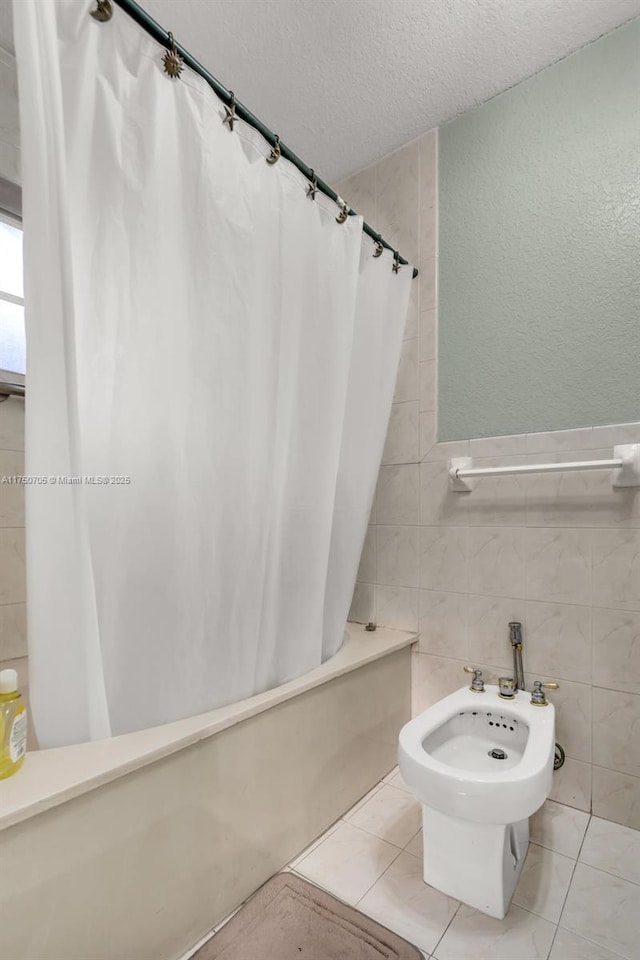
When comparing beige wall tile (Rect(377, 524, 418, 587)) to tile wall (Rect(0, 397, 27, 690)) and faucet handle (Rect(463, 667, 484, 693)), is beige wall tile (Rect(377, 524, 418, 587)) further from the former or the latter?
tile wall (Rect(0, 397, 27, 690))

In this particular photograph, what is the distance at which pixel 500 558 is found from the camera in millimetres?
1706

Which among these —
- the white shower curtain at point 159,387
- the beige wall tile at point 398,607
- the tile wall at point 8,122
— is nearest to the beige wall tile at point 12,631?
the white shower curtain at point 159,387

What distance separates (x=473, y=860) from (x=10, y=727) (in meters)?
1.09

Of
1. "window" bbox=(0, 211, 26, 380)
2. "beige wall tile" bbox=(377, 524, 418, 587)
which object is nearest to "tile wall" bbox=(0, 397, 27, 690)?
"window" bbox=(0, 211, 26, 380)

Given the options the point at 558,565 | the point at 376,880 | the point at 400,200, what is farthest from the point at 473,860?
the point at 400,200

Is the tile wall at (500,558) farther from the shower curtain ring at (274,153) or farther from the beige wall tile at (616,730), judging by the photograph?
the shower curtain ring at (274,153)

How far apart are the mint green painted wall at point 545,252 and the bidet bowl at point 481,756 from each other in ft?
2.99

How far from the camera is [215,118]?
1127 mm

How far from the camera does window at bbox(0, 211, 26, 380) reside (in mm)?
1629

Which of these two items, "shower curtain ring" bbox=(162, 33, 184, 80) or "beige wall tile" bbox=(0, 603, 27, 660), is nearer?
"shower curtain ring" bbox=(162, 33, 184, 80)

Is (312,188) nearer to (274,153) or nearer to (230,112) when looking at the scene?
(274,153)

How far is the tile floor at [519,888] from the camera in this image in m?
1.09

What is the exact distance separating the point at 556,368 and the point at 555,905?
59.1 inches

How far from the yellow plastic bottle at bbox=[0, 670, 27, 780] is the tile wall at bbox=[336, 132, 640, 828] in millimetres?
1389
